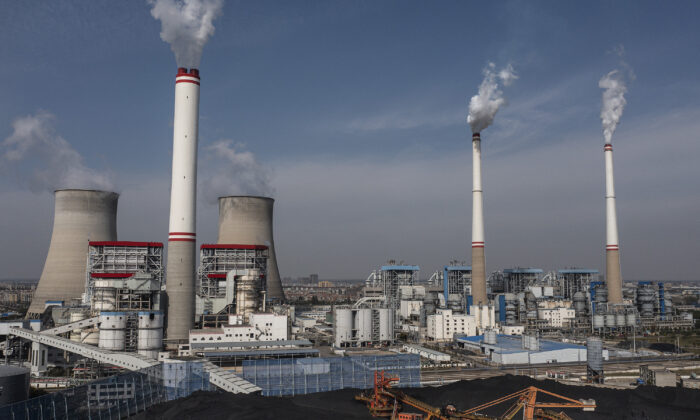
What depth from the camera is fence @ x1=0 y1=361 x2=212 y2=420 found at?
17.2 m

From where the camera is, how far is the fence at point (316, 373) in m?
25.3

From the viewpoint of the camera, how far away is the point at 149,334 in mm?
32844

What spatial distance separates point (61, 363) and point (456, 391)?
24755 millimetres

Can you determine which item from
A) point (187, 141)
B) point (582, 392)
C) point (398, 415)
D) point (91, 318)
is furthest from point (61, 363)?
point (582, 392)

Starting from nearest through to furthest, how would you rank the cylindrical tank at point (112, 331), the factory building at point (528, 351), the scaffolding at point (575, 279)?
1. the cylindrical tank at point (112, 331)
2. the factory building at point (528, 351)
3. the scaffolding at point (575, 279)

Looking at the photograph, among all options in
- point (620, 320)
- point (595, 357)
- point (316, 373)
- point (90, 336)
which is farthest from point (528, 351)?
point (90, 336)

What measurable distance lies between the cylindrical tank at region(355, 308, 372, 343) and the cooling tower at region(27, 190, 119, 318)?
21.2 meters

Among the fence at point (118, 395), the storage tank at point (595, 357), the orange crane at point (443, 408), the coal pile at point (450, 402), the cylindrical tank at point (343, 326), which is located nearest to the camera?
the fence at point (118, 395)

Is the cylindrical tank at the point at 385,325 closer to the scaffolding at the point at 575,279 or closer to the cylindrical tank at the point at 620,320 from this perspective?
the cylindrical tank at the point at 620,320

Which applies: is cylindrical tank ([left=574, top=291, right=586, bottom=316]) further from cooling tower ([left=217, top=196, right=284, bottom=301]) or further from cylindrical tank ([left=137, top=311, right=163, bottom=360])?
cylindrical tank ([left=137, top=311, right=163, bottom=360])

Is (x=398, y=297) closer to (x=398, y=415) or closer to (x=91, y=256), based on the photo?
(x=91, y=256)

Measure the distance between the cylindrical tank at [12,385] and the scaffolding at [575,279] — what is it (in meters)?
64.2

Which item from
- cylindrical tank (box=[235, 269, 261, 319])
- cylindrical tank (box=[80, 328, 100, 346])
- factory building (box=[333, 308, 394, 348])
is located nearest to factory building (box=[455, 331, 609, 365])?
factory building (box=[333, 308, 394, 348])

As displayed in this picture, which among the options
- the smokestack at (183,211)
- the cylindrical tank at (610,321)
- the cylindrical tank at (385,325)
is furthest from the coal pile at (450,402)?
the cylindrical tank at (610,321)
